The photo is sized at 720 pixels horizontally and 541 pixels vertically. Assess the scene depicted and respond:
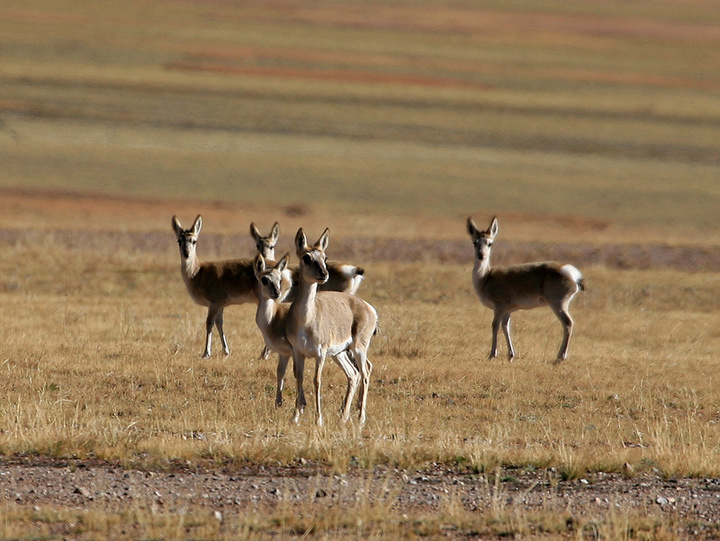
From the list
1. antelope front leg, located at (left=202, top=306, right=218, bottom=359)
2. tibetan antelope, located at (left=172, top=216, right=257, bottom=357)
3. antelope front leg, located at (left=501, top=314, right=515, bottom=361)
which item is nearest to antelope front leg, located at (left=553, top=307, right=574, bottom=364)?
antelope front leg, located at (left=501, top=314, right=515, bottom=361)

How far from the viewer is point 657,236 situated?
3541cm

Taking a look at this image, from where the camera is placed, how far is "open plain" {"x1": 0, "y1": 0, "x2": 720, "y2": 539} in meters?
7.71

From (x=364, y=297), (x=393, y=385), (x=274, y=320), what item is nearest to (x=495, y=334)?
(x=393, y=385)

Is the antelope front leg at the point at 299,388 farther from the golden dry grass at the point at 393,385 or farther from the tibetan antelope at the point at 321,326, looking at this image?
the golden dry grass at the point at 393,385

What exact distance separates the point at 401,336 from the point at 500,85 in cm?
6311

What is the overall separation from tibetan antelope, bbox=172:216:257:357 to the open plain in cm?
60

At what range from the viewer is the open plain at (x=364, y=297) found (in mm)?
7711

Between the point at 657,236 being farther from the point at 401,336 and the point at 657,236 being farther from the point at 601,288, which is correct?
the point at 401,336

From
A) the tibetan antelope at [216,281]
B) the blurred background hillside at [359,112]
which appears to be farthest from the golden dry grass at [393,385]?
the blurred background hillside at [359,112]

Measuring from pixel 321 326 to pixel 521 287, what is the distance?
5232 mm

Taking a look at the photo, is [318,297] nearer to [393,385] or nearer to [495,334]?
[393,385]

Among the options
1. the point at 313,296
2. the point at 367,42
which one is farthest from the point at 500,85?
the point at 313,296

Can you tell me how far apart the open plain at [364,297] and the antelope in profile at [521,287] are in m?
0.48

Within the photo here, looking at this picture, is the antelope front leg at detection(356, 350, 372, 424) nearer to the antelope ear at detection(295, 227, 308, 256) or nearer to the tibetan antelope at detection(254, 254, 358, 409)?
the tibetan antelope at detection(254, 254, 358, 409)
